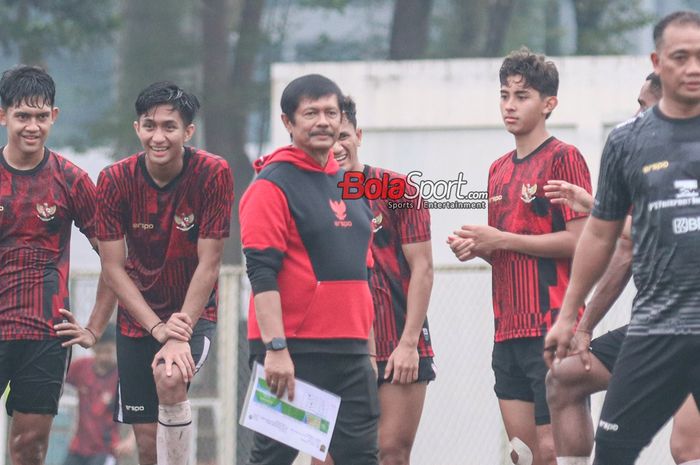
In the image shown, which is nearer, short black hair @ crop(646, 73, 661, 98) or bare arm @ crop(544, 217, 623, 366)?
bare arm @ crop(544, 217, 623, 366)

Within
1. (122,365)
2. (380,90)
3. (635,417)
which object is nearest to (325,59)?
(380,90)

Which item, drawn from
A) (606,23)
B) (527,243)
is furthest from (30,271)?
(606,23)

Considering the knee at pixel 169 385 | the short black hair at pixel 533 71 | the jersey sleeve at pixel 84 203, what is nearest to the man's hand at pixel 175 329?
the knee at pixel 169 385

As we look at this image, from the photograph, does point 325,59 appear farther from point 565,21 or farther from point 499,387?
point 499,387

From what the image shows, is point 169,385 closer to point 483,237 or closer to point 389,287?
point 389,287

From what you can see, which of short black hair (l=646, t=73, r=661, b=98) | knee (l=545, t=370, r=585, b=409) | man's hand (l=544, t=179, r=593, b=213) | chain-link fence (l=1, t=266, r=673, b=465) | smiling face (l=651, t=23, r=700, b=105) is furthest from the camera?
chain-link fence (l=1, t=266, r=673, b=465)

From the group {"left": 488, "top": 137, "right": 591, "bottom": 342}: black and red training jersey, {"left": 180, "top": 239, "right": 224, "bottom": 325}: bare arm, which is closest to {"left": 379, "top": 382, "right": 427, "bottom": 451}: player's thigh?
{"left": 488, "top": 137, "right": 591, "bottom": 342}: black and red training jersey

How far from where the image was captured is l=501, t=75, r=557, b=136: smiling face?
762 centimetres

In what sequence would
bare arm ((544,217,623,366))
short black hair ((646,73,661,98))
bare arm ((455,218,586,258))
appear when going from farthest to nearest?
bare arm ((455,218,586,258))
short black hair ((646,73,661,98))
bare arm ((544,217,623,366))

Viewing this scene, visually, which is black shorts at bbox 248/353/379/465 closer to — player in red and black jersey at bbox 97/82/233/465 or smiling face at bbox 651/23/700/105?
player in red and black jersey at bbox 97/82/233/465

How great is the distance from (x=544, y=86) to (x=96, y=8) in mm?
15304

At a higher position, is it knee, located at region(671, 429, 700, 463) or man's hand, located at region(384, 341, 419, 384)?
man's hand, located at region(384, 341, 419, 384)

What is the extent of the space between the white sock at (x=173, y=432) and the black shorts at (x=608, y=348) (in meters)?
2.22

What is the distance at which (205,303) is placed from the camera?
7703mm
